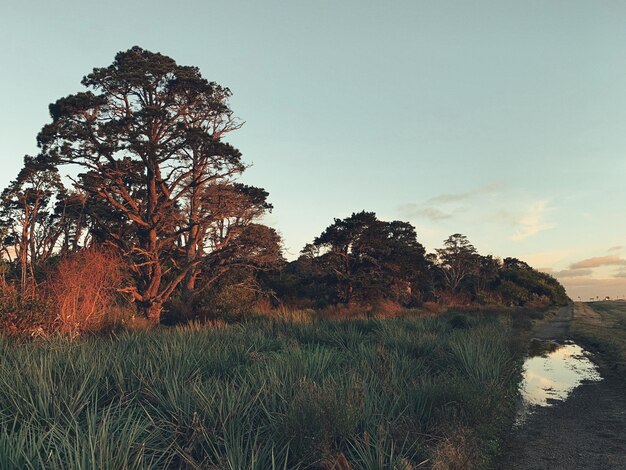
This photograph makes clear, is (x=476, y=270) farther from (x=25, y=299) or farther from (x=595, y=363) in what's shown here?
(x=25, y=299)

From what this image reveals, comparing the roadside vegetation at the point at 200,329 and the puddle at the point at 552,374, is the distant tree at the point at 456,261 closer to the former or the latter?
the roadside vegetation at the point at 200,329

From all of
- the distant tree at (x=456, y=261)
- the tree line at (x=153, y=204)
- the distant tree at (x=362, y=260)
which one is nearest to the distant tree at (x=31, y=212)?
the tree line at (x=153, y=204)

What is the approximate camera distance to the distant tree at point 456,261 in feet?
227

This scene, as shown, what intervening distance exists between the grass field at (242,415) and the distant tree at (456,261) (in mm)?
61422

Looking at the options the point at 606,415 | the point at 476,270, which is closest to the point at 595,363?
the point at 606,415

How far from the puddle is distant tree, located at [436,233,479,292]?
4803cm

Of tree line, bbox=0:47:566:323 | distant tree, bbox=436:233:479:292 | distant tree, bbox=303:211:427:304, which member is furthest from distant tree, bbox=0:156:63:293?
distant tree, bbox=436:233:479:292

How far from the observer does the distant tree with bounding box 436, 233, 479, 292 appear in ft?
227

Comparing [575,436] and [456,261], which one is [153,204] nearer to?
[575,436]

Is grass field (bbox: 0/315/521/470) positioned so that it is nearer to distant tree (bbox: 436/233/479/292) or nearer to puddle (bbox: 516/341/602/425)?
puddle (bbox: 516/341/602/425)

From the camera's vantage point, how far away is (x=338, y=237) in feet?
127

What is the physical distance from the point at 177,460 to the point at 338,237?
32.9 meters

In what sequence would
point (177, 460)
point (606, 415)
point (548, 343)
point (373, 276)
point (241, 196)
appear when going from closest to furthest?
1. point (177, 460)
2. point (606, 415)
3. point (548, 343)
4. point (241, 196)
5. point (373, 276)

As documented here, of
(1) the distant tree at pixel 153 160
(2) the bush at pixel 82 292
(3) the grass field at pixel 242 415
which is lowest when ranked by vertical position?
(3) the grass field at pixel 242 415
